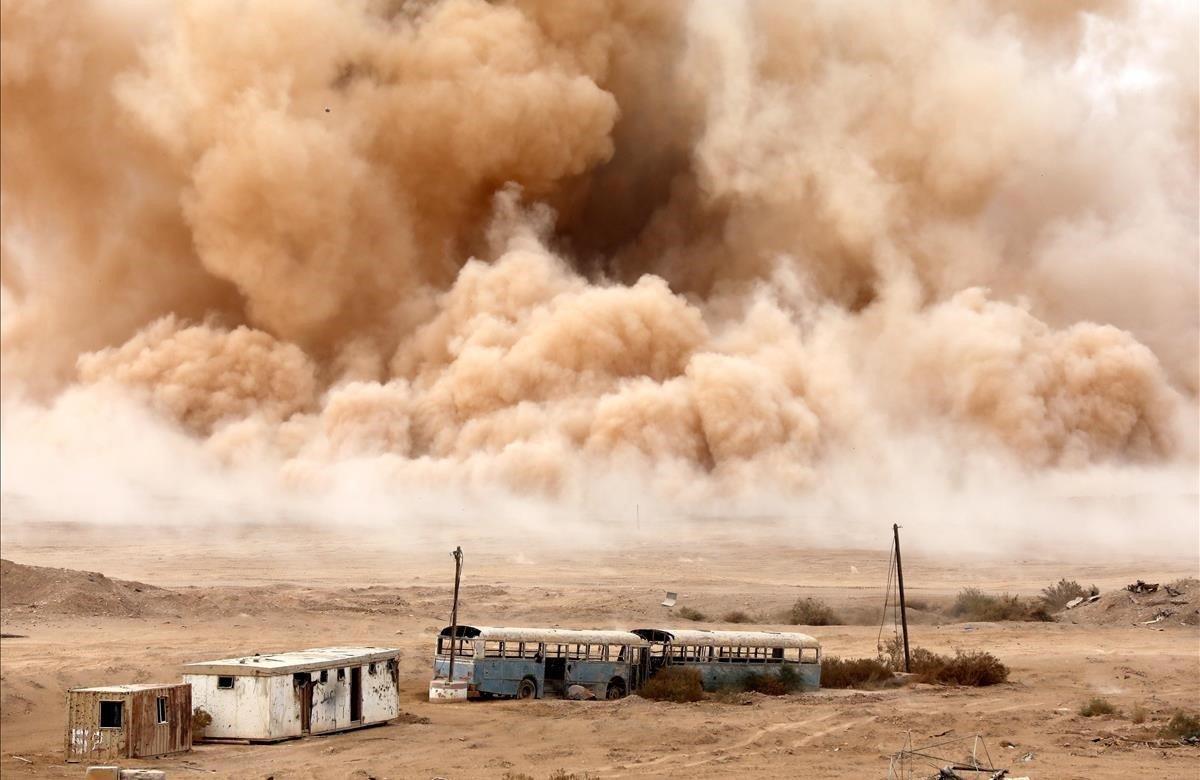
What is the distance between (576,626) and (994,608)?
962cm

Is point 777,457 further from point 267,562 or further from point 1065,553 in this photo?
point 267,562

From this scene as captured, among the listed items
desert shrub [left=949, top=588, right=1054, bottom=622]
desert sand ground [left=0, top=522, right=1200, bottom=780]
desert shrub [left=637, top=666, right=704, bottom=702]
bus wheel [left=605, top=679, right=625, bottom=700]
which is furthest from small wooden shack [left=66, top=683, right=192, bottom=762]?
desert shrub [left=949, top=588, right=1054, bottom=622]

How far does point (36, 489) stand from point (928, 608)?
3275 cm

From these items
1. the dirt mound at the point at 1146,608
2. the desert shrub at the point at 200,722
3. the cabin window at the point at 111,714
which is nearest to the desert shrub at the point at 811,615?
the dirt mound at the point at 1146,608

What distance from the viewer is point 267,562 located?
4284 centimetres

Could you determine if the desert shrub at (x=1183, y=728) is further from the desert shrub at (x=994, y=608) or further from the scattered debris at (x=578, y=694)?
the desert shrub at (x=994, y=608)

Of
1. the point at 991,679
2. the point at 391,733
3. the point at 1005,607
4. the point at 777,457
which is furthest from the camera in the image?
the point at 777,457

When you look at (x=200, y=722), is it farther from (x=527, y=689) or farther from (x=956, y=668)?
(x=956, y=668)

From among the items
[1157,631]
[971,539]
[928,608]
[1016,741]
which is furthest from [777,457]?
[1016,741]

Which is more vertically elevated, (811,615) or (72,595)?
(72,595)

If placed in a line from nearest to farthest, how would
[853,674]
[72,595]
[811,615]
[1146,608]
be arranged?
[853,674]
[72,595]
[1146,608]
[811,615]

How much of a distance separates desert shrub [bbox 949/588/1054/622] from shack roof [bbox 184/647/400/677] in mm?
15899

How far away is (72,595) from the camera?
102 ft

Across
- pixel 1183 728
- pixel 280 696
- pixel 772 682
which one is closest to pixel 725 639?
pixel 772 682
